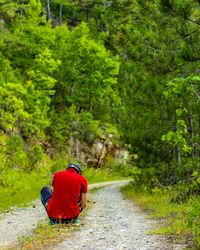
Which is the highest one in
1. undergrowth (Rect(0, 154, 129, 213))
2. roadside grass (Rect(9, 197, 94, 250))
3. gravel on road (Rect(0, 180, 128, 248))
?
roadside grass (Rect(9, 197, 94, 250))

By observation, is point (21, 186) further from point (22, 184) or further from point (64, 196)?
point (64, 196)

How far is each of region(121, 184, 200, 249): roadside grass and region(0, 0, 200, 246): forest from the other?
31 cm

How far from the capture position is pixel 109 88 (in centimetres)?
4494

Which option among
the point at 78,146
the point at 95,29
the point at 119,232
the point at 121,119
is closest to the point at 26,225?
the point at 119,232

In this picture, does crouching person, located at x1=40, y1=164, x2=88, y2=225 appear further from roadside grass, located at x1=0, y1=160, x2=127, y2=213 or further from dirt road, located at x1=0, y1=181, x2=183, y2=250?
roadside grass, located at x1=0, y1=160, x2=127, y2=213

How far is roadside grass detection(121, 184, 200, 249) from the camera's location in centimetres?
791

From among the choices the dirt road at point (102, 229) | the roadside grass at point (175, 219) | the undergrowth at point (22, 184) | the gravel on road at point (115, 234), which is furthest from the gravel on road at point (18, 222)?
the roadside grass at point (175, 219)

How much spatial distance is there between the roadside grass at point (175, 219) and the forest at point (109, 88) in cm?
31

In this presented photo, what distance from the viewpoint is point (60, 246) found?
790 cm

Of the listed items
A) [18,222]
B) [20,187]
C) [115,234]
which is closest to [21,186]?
[20,187]

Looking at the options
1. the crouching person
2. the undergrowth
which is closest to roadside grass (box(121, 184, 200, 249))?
the crouching person

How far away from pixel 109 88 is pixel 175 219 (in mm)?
34701

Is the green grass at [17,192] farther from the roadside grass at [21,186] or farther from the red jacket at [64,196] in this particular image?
the red jacket at [64,196]

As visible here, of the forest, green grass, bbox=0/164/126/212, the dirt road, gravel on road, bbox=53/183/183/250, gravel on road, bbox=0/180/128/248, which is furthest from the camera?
green grass, bbox=0/164/126/212
